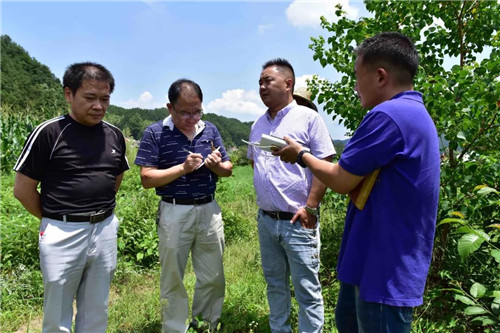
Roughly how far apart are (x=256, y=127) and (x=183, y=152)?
2.11ft

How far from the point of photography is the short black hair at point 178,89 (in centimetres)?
285

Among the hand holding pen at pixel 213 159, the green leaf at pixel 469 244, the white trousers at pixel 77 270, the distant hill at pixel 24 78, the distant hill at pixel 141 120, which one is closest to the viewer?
the green leaf at pixel 469 244

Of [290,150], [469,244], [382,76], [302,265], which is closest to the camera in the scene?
[382,76]

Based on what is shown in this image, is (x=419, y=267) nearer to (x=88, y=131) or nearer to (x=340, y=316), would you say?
(x=340, y=316)

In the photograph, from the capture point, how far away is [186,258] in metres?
3.02

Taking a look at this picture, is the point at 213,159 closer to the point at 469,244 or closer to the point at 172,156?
the point at 172,156

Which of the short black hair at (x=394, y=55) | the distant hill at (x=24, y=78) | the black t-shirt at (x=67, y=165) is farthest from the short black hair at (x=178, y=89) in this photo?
the distant hill at (x=24, y=78)

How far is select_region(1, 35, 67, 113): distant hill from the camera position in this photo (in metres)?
44.7

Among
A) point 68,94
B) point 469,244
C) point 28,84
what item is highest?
point 28,84

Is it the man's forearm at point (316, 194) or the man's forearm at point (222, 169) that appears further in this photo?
the man's forearm at point (222, 169)

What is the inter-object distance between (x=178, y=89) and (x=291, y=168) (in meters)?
1.09

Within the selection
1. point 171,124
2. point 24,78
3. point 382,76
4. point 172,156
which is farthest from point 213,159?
point 24,78

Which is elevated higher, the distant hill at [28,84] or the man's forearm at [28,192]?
the distant hill at [28,84]

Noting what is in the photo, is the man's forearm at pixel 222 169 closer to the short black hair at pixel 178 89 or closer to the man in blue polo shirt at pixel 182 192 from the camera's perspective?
the man in blue polo shirt at pixel 182 192
